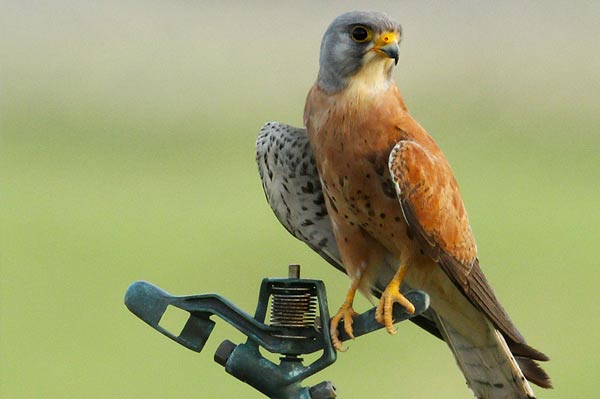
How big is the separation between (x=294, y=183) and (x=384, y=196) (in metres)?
0.38

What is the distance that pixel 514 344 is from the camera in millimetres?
4102

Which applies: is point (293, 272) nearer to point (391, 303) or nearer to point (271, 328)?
point (271, 328)

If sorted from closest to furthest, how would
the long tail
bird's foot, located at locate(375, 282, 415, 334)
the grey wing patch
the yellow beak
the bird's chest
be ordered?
bird's foot, located at locate(375, 282, 415, 334), the yellow beak, the bird's chest, the long tail, the grey wing patch

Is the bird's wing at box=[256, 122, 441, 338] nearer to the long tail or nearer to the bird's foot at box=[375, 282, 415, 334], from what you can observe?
the long tail

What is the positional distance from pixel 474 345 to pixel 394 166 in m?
0.77

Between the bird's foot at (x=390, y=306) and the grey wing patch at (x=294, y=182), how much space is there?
1.77ft

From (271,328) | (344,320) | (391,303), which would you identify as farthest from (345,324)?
(271,328)

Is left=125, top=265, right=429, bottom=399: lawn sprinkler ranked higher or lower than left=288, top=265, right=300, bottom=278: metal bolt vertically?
lower

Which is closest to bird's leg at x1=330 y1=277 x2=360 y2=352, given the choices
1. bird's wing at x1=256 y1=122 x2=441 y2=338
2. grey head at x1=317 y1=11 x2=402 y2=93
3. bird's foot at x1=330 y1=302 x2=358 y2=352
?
bird's foot at x1=330 y1=302 x2=358 y2=352

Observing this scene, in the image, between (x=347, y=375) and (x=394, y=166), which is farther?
(x=347, y=375)

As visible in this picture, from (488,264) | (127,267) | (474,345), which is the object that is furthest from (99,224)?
(474,345)

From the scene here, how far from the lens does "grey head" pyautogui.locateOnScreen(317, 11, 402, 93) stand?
3.82 meters

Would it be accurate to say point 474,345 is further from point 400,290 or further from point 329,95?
point 329,95

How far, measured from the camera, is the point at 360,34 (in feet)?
12.7
